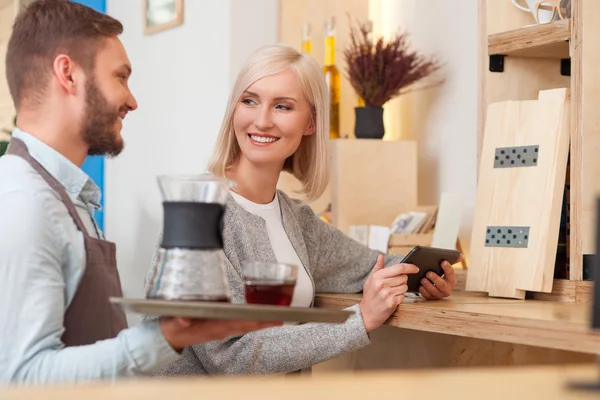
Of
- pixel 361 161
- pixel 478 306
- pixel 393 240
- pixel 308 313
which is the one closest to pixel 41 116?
pixel 308 313

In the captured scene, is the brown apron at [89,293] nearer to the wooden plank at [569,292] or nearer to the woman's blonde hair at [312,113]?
the woman's blonde hair at [312,113]

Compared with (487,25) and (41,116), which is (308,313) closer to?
(41,116)

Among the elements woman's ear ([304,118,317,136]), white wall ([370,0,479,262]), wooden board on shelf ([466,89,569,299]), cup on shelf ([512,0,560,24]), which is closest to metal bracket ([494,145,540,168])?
wooden board on shelf ([466,89,569,299])

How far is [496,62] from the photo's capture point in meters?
2.66

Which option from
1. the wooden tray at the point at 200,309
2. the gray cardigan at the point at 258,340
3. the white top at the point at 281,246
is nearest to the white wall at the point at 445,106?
the white top at the point at 281,246

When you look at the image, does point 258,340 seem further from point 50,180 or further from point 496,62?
point 496,62

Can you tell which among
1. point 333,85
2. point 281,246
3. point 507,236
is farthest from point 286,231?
point 333,85

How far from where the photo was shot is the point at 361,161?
3.59 meters

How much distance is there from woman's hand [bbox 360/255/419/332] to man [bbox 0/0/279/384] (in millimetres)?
658

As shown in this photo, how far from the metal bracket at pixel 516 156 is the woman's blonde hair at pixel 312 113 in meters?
0.50

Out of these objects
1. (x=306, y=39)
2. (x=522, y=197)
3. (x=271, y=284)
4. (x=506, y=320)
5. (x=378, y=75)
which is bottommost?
(x=506, y=320)

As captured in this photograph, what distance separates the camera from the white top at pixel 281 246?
2410 millimetres

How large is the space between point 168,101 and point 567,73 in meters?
2.30

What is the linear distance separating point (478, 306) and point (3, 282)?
3.59 feet
